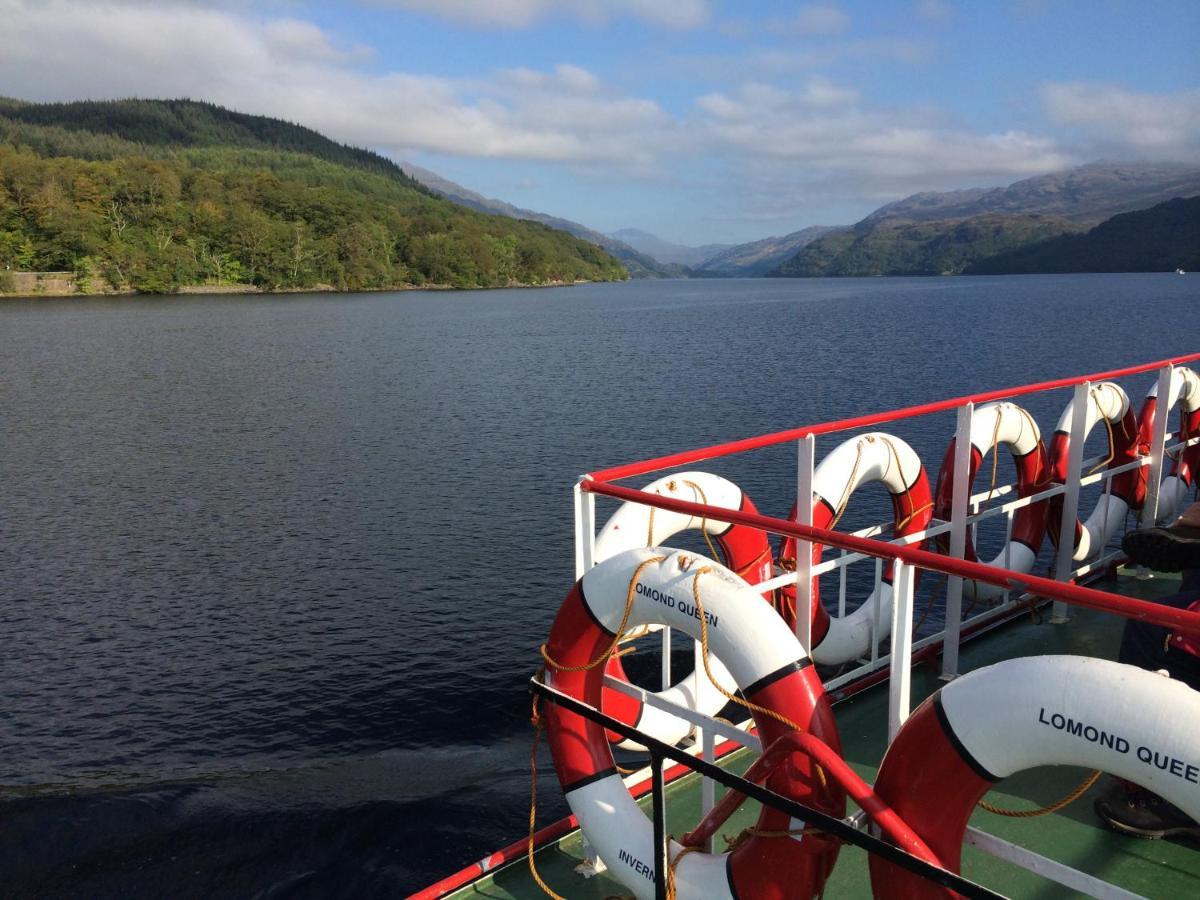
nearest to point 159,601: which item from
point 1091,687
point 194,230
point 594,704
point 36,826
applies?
point 36,826

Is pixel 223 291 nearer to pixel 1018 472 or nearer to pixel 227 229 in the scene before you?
pixel 227 229

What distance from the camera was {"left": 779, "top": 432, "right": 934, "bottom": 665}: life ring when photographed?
5133mm

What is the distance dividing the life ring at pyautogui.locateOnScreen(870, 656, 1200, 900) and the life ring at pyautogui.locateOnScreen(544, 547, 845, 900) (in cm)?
27

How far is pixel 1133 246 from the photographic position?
149m

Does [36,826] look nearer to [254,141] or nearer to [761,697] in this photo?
[761,697]

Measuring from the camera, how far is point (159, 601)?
1101 centimetres

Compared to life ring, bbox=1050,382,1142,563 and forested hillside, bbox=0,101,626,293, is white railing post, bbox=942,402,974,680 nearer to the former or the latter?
life ring, bbox=1050,382,1142,563

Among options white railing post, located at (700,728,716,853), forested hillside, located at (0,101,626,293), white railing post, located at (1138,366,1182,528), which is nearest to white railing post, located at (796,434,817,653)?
white railing post, located at (700,728,716,853)

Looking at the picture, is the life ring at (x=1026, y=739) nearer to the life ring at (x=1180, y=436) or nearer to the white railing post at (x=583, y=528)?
the white railing post at (x=583, y=528)

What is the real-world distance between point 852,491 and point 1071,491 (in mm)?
1729

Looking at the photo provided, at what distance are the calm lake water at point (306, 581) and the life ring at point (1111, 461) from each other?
451 centimetres

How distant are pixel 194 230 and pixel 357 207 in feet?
79.0

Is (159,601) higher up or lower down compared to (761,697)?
lower down

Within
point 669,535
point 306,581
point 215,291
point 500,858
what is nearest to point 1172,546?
point 669,535
